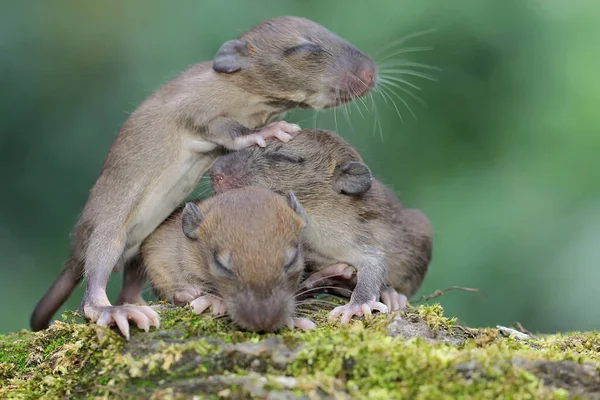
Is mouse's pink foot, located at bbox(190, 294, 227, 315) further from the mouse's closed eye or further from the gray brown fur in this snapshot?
the gray brown fur

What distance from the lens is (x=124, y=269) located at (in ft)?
20.6

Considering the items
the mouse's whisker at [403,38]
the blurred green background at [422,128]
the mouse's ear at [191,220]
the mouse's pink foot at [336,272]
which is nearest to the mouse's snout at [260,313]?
the mouse's ear at [191,220]

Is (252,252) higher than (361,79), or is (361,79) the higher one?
(361,79)

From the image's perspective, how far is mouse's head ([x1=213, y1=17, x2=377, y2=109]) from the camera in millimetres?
5973

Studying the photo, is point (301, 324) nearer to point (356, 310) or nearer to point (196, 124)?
point (356, 310)

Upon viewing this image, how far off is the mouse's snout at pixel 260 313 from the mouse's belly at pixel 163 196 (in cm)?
184

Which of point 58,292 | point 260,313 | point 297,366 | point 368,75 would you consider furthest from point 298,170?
point 297,366

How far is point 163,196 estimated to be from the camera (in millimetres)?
5805

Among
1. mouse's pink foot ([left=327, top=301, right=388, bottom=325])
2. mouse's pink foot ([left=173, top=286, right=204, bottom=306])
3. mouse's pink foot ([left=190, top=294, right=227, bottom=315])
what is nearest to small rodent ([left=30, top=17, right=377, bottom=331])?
mouse's pink foot ([left=173, top=286, right=204, bottom=306])

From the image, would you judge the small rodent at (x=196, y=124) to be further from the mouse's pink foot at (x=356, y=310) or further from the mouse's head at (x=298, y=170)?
the mouse's pink foot at (x=356, y=310)

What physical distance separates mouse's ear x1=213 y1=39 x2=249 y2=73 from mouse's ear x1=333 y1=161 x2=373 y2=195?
1.16 m

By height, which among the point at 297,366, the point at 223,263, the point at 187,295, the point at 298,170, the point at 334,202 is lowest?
the point at 187,295

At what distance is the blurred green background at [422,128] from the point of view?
8.07 m

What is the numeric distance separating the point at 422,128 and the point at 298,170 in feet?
10.6
